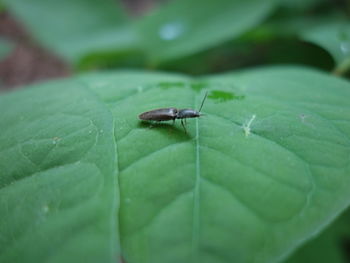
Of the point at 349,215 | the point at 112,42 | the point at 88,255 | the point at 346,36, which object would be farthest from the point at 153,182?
the point at 112,42

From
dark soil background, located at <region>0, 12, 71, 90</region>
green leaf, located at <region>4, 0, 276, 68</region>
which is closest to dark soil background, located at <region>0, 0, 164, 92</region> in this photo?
dark soil background, located at <region>0, 12, 71, 90</region>

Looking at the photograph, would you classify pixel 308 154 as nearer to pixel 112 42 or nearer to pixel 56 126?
pixel 56 126

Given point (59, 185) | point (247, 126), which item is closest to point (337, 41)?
point (247, 126)

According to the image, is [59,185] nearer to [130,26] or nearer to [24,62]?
[130,26]

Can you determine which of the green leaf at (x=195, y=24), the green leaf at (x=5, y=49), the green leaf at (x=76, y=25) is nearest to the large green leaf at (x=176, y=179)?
the green leaf at (x=195, y=24)

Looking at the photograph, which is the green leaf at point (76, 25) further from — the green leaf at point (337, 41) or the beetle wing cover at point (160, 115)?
the beetle wing cover at point (160, 115)

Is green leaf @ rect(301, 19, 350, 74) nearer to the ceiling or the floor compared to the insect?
nearer to the ceiling

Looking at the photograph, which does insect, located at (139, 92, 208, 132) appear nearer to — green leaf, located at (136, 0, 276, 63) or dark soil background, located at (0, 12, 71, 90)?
green leaf, located at (136, 0, 276, 63)
